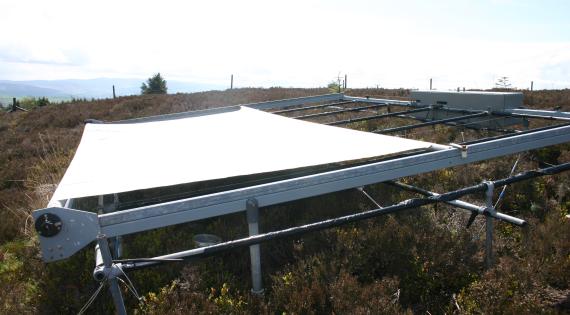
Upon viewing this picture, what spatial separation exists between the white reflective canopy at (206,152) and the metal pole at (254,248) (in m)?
0.46

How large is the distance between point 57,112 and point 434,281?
830 inches

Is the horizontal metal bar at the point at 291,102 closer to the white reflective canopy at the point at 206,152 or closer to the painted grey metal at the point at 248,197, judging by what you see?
the white reflective canopy at the point at 206,152

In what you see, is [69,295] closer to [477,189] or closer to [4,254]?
[4,254]

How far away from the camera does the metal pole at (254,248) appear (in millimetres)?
2865

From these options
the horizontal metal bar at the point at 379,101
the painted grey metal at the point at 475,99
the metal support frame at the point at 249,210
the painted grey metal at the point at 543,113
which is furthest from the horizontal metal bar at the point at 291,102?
the metal support frame at the point at 249,210

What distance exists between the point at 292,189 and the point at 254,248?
0.72m

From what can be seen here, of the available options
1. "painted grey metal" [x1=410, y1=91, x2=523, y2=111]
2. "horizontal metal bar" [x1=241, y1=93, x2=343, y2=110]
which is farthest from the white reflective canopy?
"horizontal metal bar" [x1=241, y1=93, x2=343, y2=110]

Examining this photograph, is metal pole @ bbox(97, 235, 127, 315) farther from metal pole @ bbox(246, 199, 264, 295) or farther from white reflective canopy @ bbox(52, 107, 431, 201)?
metal pole @ bbox(246, 199, 264, 295)

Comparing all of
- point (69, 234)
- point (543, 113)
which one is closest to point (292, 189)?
point (69, 234)

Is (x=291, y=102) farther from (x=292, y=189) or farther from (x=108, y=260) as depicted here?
(x=108, y=260)

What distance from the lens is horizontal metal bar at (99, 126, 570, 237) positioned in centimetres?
254

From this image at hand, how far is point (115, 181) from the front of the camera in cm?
318

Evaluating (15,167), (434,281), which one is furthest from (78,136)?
(434,281)

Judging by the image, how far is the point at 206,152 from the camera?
409 centimetres
